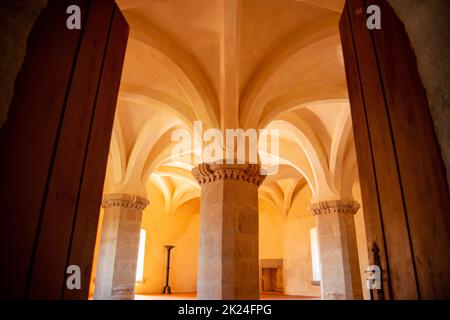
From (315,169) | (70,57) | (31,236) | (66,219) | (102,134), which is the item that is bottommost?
(31,236)

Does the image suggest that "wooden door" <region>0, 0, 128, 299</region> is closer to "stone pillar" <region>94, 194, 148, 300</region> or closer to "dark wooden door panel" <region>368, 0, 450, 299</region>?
"dark wooden door panel" <region>368, 0, 450, 299</region>

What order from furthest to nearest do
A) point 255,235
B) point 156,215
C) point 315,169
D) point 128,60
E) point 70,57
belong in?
point 156,215 < point 315,169 < point 128,60 < point 255,235 < point 70,57

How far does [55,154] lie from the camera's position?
6.30 ft

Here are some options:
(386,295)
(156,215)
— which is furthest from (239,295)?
(156,215)

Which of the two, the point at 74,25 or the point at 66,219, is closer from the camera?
the point at 66,219

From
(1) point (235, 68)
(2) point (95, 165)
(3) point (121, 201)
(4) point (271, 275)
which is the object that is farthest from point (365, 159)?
(4) point (271, 275)

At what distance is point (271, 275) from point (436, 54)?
17.4 m

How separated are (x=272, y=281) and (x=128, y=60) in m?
14.6

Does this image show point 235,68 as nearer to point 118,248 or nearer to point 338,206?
point 338,206

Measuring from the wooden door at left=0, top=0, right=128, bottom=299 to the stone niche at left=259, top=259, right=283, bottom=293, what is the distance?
1565cm

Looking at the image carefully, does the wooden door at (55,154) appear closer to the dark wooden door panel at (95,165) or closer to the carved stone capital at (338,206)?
the dark wooden door panel at (95,165)
